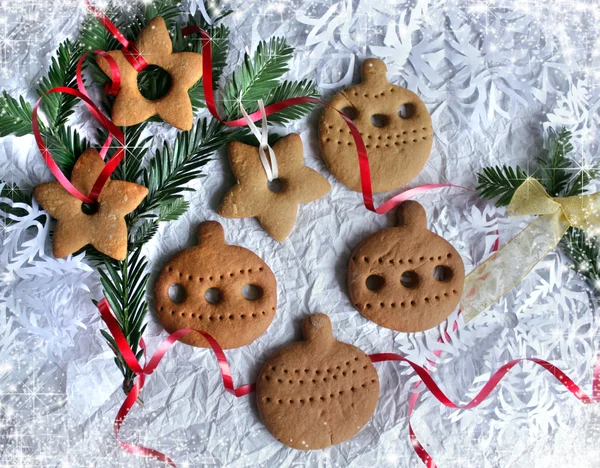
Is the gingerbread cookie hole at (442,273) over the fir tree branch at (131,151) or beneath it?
beneath

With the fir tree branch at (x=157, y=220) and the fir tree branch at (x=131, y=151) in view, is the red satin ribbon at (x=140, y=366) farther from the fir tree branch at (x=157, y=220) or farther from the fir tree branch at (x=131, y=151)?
the fir tree branch at (x=131, y=151)

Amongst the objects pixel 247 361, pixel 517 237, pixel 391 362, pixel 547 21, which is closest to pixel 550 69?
pixel 547 21

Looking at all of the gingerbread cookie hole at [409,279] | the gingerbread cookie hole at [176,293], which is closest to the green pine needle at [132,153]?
the gingerbread cookie hole at [176,293]

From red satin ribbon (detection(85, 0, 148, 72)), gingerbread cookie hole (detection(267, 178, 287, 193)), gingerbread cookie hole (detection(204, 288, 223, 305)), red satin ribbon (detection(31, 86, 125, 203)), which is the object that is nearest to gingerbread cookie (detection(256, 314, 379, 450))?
gingerbread cookie hole (detection(204, 288, 223, 305))

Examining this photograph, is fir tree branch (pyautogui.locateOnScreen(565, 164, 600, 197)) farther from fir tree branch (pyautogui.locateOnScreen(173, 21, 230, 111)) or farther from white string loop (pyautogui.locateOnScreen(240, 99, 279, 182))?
fir tree branch (pyautogui.locateOnScreen(173, 21, 230, 111))

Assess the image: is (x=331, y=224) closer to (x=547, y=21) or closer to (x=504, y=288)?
(x=504, y=288)

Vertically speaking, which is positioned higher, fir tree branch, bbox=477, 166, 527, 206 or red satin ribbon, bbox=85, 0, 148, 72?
red satin ribbon, bbox=85, 0, 148, 72
